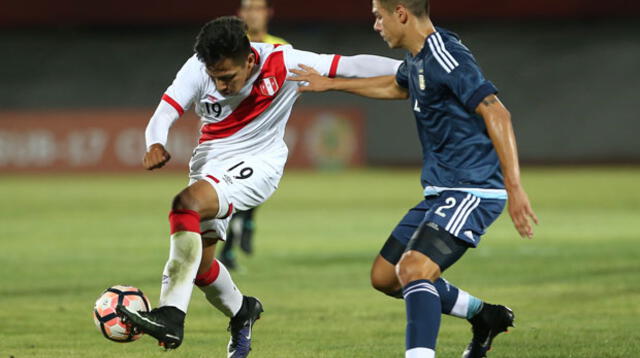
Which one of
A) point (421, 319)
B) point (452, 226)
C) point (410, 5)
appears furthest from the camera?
point (410, 5)

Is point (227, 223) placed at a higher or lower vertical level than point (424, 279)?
lower

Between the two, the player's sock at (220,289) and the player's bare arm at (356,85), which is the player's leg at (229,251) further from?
the player's bare arm at (356,85)

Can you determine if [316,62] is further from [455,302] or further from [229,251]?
[229,251]

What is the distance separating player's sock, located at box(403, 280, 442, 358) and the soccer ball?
4.53 ft

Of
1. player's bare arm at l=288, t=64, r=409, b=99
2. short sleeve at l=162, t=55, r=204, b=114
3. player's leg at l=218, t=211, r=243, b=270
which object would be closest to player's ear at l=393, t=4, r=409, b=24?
player's bare arm at l=288, t=64, r=409, b=99

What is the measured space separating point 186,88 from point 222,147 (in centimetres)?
43

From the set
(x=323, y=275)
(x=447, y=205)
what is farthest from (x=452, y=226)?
(x=323, y=275)

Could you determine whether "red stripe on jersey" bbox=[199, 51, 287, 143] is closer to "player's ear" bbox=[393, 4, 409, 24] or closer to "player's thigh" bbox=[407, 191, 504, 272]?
"player's ear" bbox=[393, 4, 409, 24]

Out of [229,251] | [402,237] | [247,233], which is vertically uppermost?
[402,237]

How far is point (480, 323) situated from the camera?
614cm

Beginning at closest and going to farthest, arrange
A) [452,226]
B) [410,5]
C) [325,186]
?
[452,226] < [410,5] < [325,186]

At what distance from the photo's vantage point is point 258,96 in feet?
20.5

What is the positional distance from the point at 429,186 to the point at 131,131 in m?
24.6

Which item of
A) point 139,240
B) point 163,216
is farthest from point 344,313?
point 163,216
